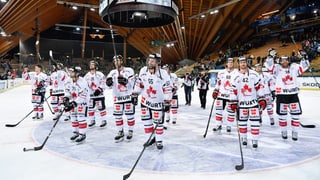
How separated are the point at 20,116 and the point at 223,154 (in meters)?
5.96

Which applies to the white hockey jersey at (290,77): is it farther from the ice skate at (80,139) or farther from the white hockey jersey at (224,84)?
the ice skate at (80,139)

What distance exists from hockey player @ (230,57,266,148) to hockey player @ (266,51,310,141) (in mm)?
734

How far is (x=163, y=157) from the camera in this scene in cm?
343

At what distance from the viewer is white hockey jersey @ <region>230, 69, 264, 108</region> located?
3645 millimetres

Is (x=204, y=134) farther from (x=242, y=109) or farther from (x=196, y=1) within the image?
(x=196, y=1)

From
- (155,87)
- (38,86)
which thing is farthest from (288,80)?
(38,86)

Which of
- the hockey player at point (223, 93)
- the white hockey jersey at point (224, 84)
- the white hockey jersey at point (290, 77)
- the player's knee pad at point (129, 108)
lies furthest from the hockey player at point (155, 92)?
the white hockey jersey at point (290, 77)

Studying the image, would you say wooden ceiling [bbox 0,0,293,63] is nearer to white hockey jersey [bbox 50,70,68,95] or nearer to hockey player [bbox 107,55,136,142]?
white hockey jersey [bbox 50,70,68,95]

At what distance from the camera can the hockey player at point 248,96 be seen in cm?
365

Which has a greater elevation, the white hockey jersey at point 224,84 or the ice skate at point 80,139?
the white hockey jersey at point 224,84

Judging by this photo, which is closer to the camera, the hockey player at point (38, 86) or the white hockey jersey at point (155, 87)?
the white hockey jersey at point (155, 87)

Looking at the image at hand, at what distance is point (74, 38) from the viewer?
29812 mm

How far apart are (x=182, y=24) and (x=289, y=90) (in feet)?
53.5

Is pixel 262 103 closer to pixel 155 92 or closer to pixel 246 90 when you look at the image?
pixel 246 90
